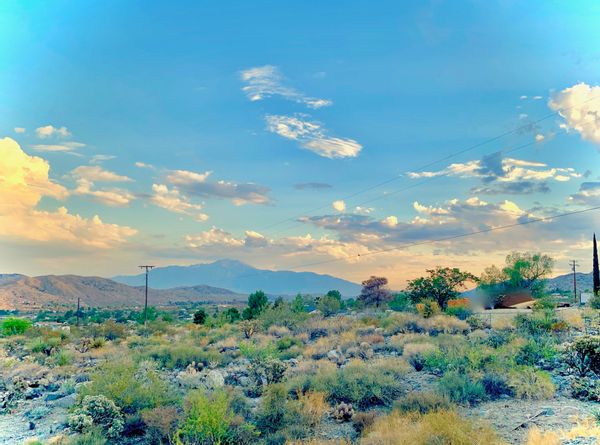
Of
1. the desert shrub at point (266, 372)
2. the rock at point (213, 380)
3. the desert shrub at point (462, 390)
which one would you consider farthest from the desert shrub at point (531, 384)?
the rock at point (213, 380)

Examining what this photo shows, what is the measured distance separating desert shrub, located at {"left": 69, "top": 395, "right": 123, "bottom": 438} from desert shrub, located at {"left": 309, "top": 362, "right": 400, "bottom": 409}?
6.75m

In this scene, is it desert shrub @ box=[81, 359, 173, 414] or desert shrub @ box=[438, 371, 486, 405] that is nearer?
desert shrub @ box=[438, 371, 486, 405]

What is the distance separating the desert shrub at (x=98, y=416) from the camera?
56.6 ft

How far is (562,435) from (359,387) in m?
7.23

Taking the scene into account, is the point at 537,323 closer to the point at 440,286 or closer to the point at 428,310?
the point at 428,310

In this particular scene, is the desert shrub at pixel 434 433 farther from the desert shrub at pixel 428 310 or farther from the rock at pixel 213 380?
the desert shrub at pixel 428 310

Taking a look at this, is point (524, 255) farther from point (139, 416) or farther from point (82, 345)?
point (139, 416)

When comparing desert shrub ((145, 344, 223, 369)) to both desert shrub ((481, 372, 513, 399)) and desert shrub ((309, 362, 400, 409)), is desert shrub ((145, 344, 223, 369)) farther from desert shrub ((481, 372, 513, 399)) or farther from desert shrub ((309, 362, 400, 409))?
desert shrub ((481, 372, 513, 399))

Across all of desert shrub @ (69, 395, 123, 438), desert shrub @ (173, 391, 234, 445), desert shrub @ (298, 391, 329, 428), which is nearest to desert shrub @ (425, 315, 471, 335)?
desert shrub @ (298, 391, 329, 428)

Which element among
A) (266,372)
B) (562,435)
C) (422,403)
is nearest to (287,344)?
(266,372)

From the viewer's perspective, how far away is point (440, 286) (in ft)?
205

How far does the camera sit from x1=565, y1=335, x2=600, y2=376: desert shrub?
20188mm

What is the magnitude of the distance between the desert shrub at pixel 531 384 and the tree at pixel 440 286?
41.7 m

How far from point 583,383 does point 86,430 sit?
1615 cm
